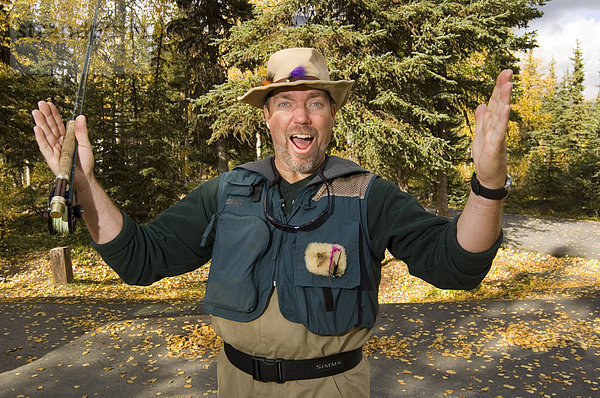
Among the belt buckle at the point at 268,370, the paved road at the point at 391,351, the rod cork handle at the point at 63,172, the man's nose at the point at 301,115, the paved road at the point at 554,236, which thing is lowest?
the paved road at the point at 554,236

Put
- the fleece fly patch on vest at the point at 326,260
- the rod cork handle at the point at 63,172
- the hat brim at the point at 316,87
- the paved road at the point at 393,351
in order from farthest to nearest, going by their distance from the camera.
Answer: the paved road at the point at 393,351 < the hat brim at the point at 316,87 < the fleece fly patch on vest at the point at 326,260 < the rod cork handle at the point at 63,172

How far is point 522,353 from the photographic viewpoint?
684 centimetres

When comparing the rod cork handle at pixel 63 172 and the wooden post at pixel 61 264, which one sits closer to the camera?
the rod cork handle at pixel 63 172

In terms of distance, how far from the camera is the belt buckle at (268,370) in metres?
2.19

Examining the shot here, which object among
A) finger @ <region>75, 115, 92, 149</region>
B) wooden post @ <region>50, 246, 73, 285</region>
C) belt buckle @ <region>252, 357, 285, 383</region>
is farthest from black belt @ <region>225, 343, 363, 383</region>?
wooden post @ <region>50, 246, 73, 285</region>

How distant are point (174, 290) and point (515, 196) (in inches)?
958

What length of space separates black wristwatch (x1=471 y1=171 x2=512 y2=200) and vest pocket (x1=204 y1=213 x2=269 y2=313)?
1.00 metres

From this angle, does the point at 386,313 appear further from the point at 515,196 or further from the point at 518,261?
the point at 515,196

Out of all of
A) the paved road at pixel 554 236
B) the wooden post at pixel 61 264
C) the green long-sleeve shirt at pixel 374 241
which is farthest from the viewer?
the paved road at pixel 554 236

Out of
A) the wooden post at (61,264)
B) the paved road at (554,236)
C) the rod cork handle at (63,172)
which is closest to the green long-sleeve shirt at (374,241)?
the rod cork handle at (63,172)

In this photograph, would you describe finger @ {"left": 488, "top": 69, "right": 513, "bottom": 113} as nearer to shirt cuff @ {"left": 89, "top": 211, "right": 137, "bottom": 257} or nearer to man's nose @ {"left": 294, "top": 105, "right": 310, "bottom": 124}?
man's nose @ {"left": 294, "top": 105, "right": 310, "bottom": 124}

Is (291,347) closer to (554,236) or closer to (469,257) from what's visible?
(469,257)

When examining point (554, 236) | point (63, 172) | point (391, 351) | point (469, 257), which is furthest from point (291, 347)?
point (554, 236)

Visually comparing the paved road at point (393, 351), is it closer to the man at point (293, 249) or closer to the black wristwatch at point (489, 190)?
the man at point (293, 249)
